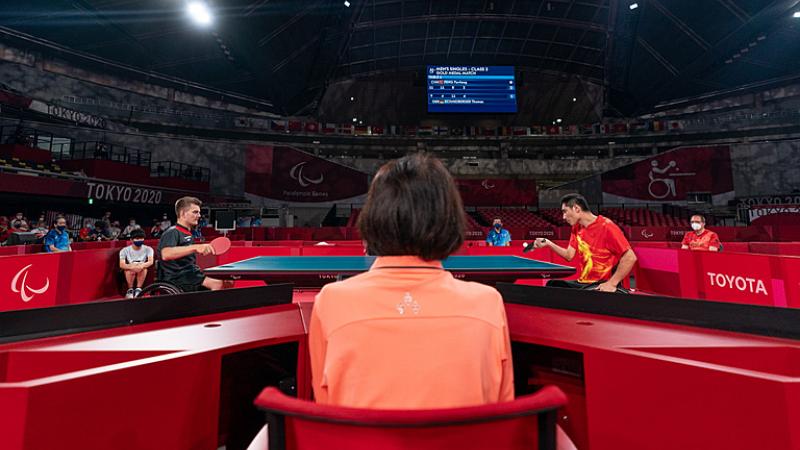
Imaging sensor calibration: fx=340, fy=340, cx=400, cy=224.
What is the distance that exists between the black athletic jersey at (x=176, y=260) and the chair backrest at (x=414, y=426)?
3.78 meters

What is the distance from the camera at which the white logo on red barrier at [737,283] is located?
4.25 m

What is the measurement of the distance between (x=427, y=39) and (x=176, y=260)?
1704cm

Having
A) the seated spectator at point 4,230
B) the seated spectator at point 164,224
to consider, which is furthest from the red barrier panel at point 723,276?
the seated spectator at point 4,230

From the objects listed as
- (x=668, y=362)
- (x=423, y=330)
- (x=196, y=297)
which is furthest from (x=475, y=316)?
(x=196, y=297)

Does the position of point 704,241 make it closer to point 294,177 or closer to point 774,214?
point 774,214

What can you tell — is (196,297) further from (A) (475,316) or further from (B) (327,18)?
(B) (327,18)

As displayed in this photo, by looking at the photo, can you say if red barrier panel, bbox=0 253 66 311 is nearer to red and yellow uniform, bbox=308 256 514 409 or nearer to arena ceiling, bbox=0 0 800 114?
red and yellow uniform, bbox=308 256 514 409

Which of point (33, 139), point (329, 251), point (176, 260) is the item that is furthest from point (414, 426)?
point (33, 139)

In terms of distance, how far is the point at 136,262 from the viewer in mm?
5988

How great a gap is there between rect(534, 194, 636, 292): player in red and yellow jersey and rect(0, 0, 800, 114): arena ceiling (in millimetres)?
9446

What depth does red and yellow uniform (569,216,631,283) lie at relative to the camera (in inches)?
137

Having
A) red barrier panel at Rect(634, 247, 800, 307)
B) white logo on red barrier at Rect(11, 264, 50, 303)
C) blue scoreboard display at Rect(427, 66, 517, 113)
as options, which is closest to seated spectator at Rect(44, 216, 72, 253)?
white logo on red barrier at Rect(11, 264, 50, 303)

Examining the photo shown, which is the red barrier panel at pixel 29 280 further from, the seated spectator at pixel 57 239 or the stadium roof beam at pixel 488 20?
the stadium roof beam at pixel 488 20

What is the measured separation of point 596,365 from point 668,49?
16.2 m
